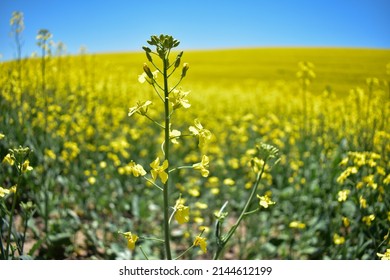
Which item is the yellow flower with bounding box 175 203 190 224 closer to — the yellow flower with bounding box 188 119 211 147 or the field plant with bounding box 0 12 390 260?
the field plant with bounding box 0 12 390 260

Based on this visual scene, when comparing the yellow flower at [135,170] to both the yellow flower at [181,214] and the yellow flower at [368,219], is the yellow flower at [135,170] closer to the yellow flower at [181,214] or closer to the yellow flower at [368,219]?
the yellow flower at [181,214]

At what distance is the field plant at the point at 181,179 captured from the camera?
1871mm

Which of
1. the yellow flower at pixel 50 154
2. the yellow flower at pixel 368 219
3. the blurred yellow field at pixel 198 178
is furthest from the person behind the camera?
the yellow flower at pixel 50 154

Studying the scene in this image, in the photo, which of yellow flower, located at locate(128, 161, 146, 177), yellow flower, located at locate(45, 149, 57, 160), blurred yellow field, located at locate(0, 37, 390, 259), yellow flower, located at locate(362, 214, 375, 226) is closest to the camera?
yellow flower, located at locate(128, 161, 146, 177)

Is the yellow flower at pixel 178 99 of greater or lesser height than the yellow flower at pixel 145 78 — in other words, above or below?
below

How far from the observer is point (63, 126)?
125 inches

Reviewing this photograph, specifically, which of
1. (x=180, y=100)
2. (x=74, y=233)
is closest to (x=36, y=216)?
(x=74, y=233)

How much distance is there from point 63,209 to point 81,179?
0.33 metres

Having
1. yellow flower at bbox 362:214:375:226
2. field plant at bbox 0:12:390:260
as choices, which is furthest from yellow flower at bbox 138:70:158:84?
yellow flower at bbox 362:214:375:226

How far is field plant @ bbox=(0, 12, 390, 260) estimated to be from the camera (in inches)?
73.7

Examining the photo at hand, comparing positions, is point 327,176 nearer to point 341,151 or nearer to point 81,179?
point 341,151

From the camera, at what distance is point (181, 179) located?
352cm

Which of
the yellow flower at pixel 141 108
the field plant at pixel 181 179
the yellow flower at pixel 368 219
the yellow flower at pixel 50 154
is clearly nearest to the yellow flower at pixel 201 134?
the field plant at pixel 181 179

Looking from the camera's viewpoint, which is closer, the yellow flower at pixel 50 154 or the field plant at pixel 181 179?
the field plant at pixel 181 179
